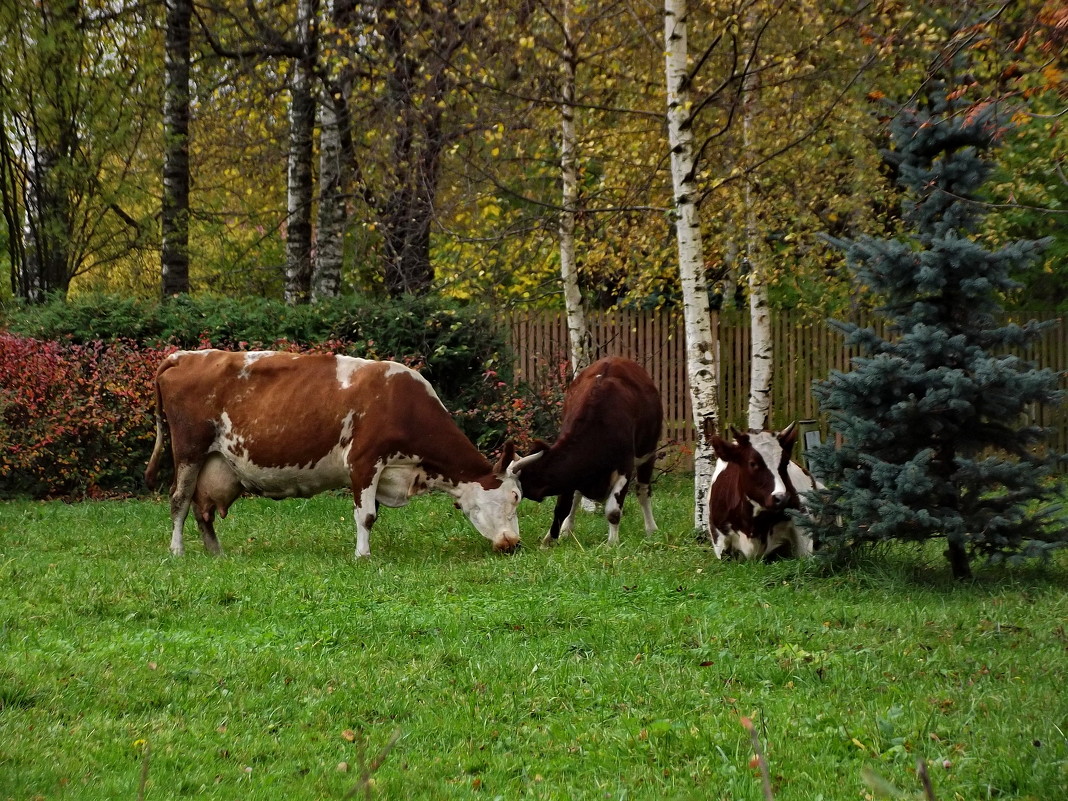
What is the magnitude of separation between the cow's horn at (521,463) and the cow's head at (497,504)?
29 millimetres

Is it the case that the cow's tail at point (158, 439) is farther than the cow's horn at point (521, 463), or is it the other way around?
the cow's tail at point (158, 439)

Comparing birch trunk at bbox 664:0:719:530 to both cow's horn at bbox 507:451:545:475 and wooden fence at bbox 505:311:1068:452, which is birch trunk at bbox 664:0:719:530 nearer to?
cow's horn at bbox 507:451:545:475

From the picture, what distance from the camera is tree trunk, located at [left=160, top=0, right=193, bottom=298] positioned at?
64.8 ft

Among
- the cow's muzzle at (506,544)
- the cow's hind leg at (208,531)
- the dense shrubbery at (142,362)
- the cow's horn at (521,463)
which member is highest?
the dense shrubbery at (142,362)

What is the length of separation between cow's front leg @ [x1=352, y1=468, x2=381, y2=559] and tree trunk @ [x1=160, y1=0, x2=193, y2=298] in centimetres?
976

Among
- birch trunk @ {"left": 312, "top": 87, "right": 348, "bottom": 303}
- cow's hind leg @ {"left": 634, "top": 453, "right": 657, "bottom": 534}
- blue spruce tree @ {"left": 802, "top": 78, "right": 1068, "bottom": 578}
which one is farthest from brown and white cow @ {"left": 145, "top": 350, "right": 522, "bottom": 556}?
birch trunk @ {"left": 312, "top": 87, "right": 348, "bottom": 303}

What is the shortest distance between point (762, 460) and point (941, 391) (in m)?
1.64

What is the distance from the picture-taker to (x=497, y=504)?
11398 millimetres

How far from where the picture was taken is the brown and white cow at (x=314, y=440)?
447 inches

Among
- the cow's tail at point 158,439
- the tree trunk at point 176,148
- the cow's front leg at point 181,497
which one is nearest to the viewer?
the cow's front leg at point 181,497

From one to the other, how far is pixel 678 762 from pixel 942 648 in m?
2.33

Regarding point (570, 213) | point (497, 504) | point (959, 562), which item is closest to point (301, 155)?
point (570, 213)

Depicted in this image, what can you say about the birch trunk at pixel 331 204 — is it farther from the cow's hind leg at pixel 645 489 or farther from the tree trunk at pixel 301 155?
the cow's hind leg at pixel 645 489

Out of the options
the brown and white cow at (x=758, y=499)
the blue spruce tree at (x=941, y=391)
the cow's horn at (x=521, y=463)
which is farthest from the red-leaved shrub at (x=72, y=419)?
the blue spruce tree at (x=941, y=391)
